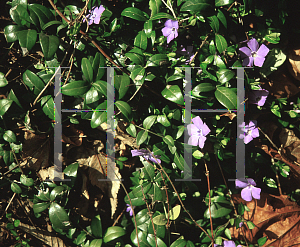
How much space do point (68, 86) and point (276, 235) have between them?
2.05 meters

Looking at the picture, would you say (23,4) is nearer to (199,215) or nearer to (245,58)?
(245,58)

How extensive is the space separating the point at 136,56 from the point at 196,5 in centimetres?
52

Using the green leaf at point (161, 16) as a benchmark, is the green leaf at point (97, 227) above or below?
below

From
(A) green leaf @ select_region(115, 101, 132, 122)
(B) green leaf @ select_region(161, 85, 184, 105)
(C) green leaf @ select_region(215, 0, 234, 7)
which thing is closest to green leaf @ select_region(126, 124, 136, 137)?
(A) green leaf @ select_region(115, 101, 132, 122)

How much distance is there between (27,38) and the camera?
61.5 inches

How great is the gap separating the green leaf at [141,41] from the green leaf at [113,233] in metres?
1.39

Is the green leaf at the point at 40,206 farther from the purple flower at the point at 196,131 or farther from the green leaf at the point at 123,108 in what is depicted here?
the purple flower at the point at 196,131

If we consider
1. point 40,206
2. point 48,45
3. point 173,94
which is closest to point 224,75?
point 173,94

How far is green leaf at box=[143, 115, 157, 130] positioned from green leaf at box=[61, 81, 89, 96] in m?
0.44

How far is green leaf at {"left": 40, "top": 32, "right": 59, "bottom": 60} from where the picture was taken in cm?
155

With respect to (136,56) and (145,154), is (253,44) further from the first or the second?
(145,154)

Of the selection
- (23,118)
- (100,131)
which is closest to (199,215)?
(100,131)

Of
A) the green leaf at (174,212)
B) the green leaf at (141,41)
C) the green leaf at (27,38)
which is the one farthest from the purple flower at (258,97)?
the green leaf at (27,38)

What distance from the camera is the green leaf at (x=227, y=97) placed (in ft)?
5.25
